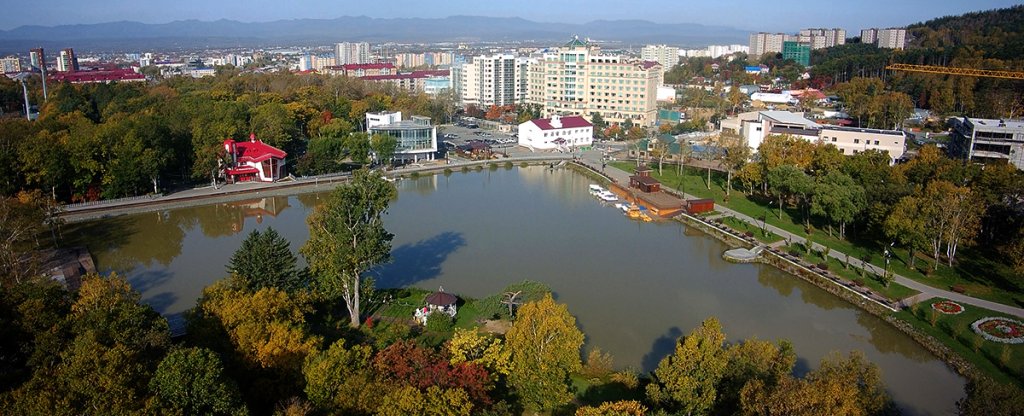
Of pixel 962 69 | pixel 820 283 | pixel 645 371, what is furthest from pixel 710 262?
pixel 962 69

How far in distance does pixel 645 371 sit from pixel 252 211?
8.66 meters

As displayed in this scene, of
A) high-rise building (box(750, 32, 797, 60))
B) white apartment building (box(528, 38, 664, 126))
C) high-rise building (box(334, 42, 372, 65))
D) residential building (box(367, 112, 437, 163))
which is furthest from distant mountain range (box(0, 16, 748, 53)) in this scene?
residential building (box(367, 112, 437, 163))

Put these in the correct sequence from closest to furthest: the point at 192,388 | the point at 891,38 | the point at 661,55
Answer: the point at 192,388, the point at 891,38, the point at 661,55

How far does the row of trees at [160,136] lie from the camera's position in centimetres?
1197

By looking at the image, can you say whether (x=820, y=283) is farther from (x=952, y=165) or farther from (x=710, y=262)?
(x=952, y=165)

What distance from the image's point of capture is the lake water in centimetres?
711

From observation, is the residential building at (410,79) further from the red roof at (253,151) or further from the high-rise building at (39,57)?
the red roof at (253,151)

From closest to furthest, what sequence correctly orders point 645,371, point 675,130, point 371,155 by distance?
point 645,371
point 371,155
point 675,130

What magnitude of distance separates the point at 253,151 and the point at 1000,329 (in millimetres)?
13338

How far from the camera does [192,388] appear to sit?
4.27 meters

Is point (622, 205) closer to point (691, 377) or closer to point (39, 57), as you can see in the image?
point (691, 377)

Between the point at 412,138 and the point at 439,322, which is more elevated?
the point at 412,138

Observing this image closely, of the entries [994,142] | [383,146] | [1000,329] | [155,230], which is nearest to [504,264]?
[1000,329]

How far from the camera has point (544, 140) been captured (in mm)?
19344
